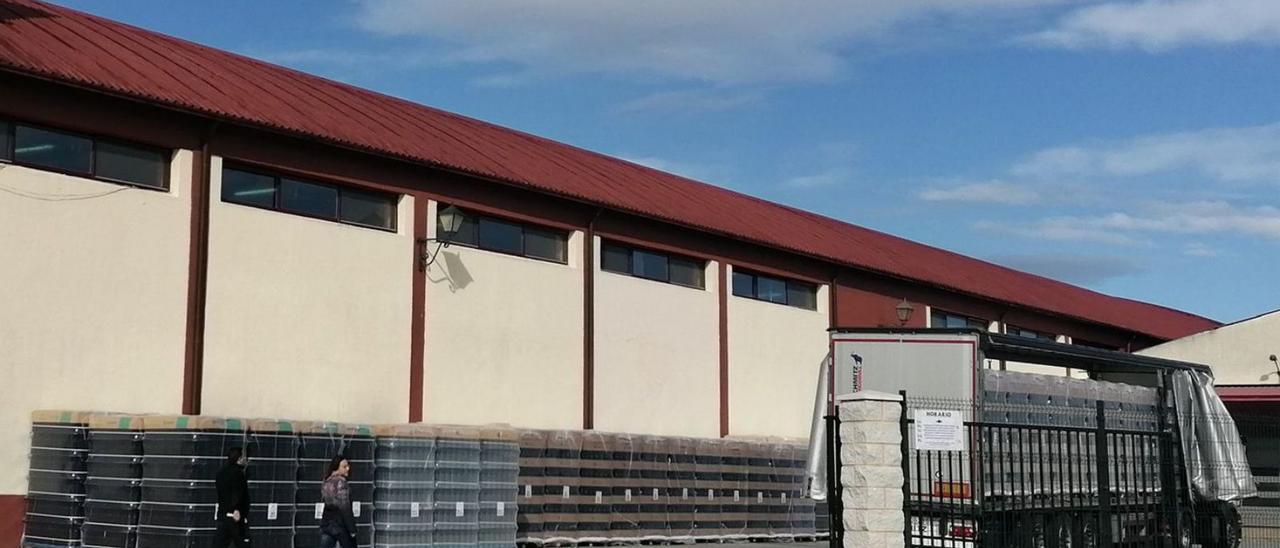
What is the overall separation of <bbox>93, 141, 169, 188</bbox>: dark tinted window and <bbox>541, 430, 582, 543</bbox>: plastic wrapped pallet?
23.7 feet

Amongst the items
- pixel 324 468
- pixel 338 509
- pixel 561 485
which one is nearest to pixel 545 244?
pixel 561 485

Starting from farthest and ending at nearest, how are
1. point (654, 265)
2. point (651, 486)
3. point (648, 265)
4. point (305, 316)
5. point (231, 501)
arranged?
point (654, 265) → point (648, 265) → point (651, 486) → point (305, 316) → point (231, 501)

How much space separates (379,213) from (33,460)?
7109 millimetres

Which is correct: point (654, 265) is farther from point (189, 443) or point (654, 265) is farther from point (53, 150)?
point (189, 443)

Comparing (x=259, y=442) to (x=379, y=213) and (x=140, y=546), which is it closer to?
(x=140, y=546)

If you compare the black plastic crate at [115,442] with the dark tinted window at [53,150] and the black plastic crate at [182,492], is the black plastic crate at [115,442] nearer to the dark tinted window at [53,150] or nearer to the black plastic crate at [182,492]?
the black plastic crate at [182,492]

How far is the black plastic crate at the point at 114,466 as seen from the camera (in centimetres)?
1772

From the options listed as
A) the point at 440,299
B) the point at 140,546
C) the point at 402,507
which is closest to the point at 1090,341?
the point at 440,299

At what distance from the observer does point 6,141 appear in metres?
18.5

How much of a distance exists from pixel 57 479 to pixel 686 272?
1459 centimetres

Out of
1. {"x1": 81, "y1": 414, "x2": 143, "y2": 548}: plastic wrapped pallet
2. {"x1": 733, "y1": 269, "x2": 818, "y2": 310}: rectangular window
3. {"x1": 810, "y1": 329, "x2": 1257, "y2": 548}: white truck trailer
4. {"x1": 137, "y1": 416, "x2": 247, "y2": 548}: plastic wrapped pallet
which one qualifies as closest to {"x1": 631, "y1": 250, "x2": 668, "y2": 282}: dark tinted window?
{"x1": 733, "y1": 269, "x2": 818, "y2": 310}: rectangular window

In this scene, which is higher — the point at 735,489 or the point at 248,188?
the point at 248,188

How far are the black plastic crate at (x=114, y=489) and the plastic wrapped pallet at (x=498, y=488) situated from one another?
16.4 feet

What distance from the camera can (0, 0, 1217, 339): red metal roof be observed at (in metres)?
20.4
